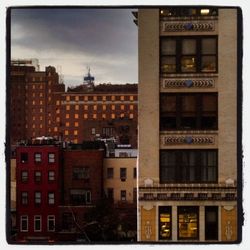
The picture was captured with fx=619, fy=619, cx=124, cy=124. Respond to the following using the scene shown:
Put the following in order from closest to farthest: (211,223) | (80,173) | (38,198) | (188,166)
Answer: (211,223) < (188,166) < (38,198) < (80,173)

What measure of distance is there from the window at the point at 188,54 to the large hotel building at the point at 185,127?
12mm

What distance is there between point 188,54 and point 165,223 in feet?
6.89

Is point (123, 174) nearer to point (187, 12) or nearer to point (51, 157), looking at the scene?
point (51, 157)

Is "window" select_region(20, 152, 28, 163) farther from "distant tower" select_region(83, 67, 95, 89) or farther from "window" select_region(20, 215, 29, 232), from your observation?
"distant tower" select_region(83, 67, 95, 89)

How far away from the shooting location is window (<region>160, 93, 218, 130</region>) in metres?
7.59

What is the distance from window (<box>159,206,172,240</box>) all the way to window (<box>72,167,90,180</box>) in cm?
129

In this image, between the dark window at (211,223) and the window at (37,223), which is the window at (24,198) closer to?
the window at (37,223)

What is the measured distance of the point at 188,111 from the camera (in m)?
7.70

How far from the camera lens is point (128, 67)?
306 inches

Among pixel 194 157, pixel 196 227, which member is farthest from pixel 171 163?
pixel 196 227

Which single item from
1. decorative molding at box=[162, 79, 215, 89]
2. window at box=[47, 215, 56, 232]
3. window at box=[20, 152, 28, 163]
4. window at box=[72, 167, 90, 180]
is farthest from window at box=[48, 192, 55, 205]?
decorative molding at box=[162, 79, 215, 89]

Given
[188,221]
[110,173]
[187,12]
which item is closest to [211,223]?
[188,221]

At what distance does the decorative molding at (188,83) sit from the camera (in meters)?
7.64

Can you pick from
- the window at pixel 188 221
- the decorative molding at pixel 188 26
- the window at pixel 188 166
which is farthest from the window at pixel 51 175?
the decorative molding at pixel 188 26
